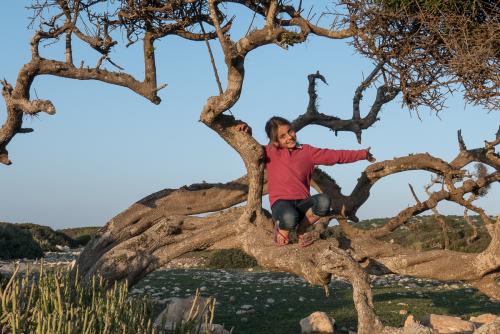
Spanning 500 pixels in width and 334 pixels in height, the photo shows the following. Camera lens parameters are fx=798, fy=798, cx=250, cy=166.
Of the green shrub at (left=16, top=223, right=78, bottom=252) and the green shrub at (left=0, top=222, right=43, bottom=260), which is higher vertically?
the green shrub at (left=16, top=223, right=78, bottom=252)

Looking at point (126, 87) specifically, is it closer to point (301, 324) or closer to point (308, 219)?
point (308, 219)

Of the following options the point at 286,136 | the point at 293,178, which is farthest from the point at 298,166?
the point at 286,136

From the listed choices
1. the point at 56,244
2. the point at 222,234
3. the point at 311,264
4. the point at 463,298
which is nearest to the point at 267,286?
the point at 463,298

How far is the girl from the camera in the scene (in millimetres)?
11133

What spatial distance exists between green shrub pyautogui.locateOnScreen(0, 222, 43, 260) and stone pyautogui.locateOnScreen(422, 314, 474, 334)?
24.9 metres

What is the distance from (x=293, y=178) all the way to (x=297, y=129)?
2.80 m

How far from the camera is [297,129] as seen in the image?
14094 mm

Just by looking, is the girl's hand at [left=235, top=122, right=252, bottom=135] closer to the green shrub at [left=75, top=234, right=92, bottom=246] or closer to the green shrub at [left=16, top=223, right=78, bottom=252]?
the green shrub at [left=16, top=223, right=78, bottom=252]

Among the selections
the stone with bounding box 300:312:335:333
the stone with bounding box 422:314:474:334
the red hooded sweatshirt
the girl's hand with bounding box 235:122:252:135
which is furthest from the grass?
the girl's hand with bounding box 235:122:252:135

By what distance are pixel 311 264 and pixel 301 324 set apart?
3.59 metres

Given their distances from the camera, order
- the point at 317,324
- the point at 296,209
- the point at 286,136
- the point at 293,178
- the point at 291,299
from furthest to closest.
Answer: the point at 291,299 < the point at 317,324 < the point at 286,136 < the point at 293,178 < the point at 296,209

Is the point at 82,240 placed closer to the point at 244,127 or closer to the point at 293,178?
the point at 244,127

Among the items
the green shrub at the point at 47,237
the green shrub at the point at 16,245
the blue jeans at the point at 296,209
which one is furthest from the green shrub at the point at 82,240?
the blue jeans at the point at 296,209

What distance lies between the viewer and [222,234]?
12625 mm
